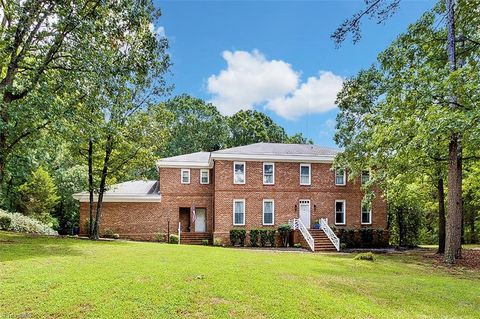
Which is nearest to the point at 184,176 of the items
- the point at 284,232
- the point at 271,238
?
the point at 271,238

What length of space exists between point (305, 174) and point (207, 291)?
20.5 meters

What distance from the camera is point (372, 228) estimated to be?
90.9 ft

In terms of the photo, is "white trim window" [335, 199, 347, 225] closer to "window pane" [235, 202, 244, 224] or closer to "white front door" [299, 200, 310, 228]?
"white front door" [299, 200, 310, 228]

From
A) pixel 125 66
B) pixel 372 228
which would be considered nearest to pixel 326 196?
pixel 372 228

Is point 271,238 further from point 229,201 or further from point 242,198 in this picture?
point 229,201

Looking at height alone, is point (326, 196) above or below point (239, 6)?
below

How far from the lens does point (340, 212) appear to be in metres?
27.6

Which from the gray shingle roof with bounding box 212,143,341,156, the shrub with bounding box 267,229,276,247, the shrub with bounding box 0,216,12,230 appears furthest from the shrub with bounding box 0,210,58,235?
the shrub with bounding box 267,229,276,247

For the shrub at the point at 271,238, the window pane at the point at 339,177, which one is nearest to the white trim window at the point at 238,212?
the shrub at the point at 271,238

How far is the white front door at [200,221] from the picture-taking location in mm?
28578

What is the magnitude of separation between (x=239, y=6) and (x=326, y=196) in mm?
15232

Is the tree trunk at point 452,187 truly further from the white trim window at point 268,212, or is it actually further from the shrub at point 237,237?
the shrub at point 237,237

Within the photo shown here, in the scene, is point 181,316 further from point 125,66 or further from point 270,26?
point 270,26

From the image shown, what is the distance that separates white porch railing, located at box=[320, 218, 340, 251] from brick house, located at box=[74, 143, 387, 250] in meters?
0.30
